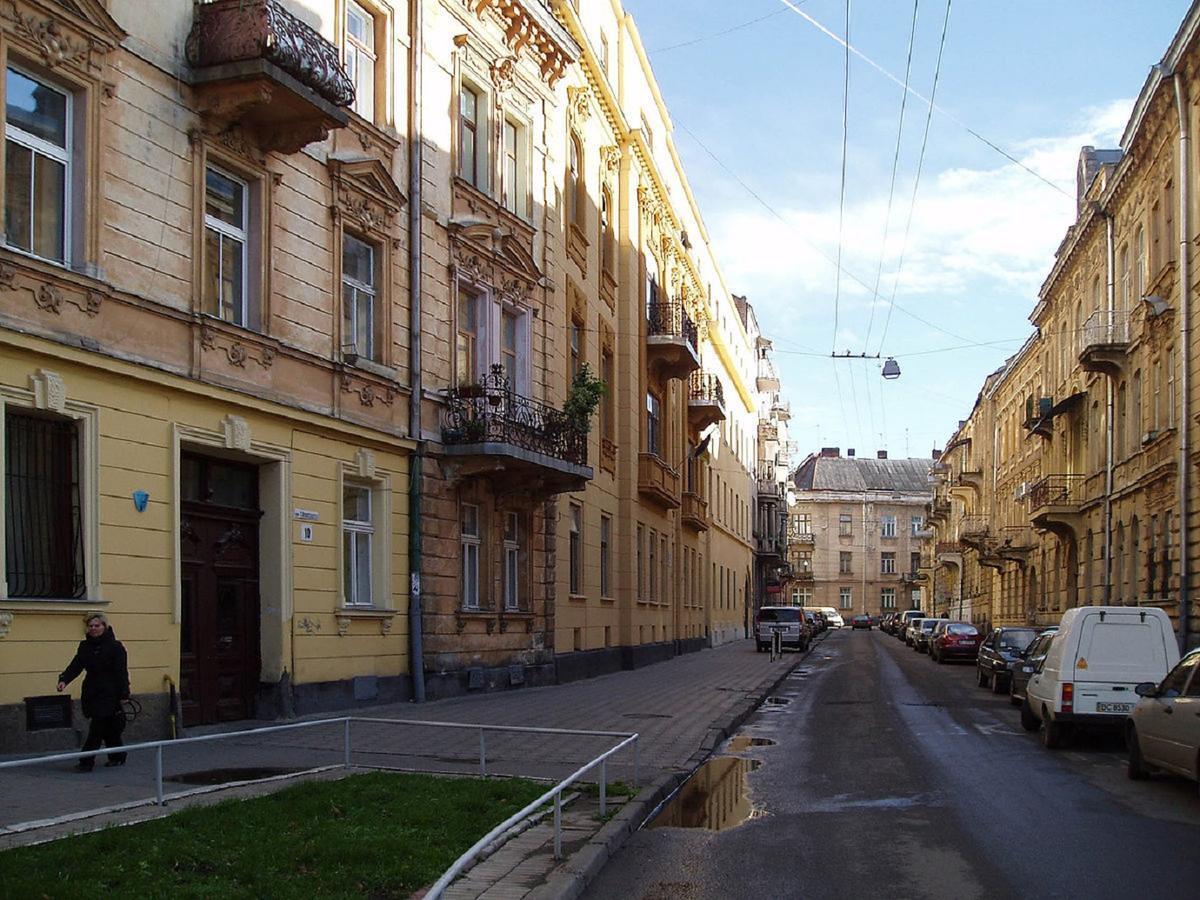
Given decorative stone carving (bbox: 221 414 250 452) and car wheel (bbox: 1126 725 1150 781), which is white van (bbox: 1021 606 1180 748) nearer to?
car wheel (bbox: 1126 725 1150 781)

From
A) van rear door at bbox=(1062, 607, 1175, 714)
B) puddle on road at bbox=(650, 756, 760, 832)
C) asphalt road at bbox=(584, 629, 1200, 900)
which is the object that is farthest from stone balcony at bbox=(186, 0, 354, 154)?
van rear door at bbox=(1062, 607, 1175, 714)

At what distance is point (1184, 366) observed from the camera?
27.8 metres

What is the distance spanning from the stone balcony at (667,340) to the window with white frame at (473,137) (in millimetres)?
12918

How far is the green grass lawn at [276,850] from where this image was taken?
6555 millimetres

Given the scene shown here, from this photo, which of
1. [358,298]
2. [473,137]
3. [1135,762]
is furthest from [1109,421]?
[1135,762]

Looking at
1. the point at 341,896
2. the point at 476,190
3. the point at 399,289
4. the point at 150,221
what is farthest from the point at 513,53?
the point at 341,896

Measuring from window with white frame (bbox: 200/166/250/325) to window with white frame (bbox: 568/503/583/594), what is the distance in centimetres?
1210

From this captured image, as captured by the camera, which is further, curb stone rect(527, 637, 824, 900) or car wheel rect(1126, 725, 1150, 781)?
car wheel rect(1126, 725, 1150, 781)

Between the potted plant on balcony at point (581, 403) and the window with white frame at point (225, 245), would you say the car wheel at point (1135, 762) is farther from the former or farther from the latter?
the potted plant on balcony at point (581, 403)

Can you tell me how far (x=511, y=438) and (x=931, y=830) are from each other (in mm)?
12267

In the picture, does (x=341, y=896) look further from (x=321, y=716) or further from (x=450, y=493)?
(x=450, y=493)

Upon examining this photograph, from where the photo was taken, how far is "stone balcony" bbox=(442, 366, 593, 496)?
20.1 metres

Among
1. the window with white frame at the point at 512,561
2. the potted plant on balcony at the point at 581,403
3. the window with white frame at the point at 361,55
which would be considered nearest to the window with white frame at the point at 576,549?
the window with white frame at the point at 512,561

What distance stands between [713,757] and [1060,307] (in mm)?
35991
